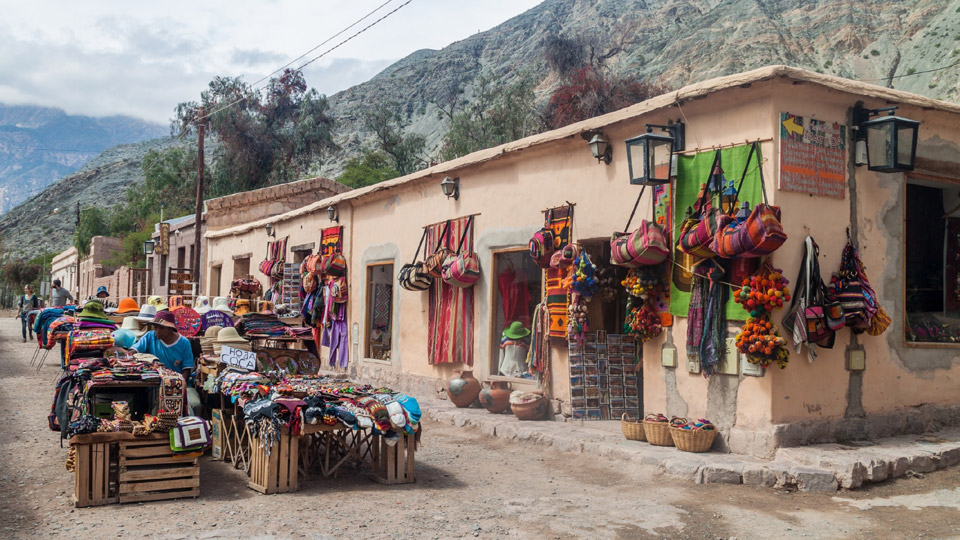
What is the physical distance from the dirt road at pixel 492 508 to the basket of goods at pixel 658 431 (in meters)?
0.57

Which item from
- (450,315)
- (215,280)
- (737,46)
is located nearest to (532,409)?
(450,315)

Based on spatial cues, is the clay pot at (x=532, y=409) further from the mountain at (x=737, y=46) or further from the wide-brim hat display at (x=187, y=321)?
the mountain at (x=737, y=46)

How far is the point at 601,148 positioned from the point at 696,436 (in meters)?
3.24

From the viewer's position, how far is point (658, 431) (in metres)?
7.46

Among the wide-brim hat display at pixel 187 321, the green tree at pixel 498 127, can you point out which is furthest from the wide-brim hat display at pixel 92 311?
the green tree at pixel 498 127

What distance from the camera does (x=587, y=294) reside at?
8.57 meters

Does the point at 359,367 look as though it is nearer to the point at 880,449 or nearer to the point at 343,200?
the point at 343,200

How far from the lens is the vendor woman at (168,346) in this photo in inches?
282

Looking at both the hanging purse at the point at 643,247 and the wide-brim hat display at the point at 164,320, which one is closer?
the wide-brim hat display at the point at 164,320

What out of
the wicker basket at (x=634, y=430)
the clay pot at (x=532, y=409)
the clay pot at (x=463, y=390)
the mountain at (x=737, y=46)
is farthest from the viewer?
the mountain at (x=737, y=46)

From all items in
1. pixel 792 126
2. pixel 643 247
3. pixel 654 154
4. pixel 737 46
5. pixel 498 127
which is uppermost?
pixel 737 46

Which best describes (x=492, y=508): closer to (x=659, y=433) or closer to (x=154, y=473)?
(x=659, y=433)

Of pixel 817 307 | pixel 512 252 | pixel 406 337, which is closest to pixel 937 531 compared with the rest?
pixel 817 307

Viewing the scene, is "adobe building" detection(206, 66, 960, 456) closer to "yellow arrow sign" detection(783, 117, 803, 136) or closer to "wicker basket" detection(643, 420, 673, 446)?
"yellow arrow sign" detection(783, 117, 803, 136)
